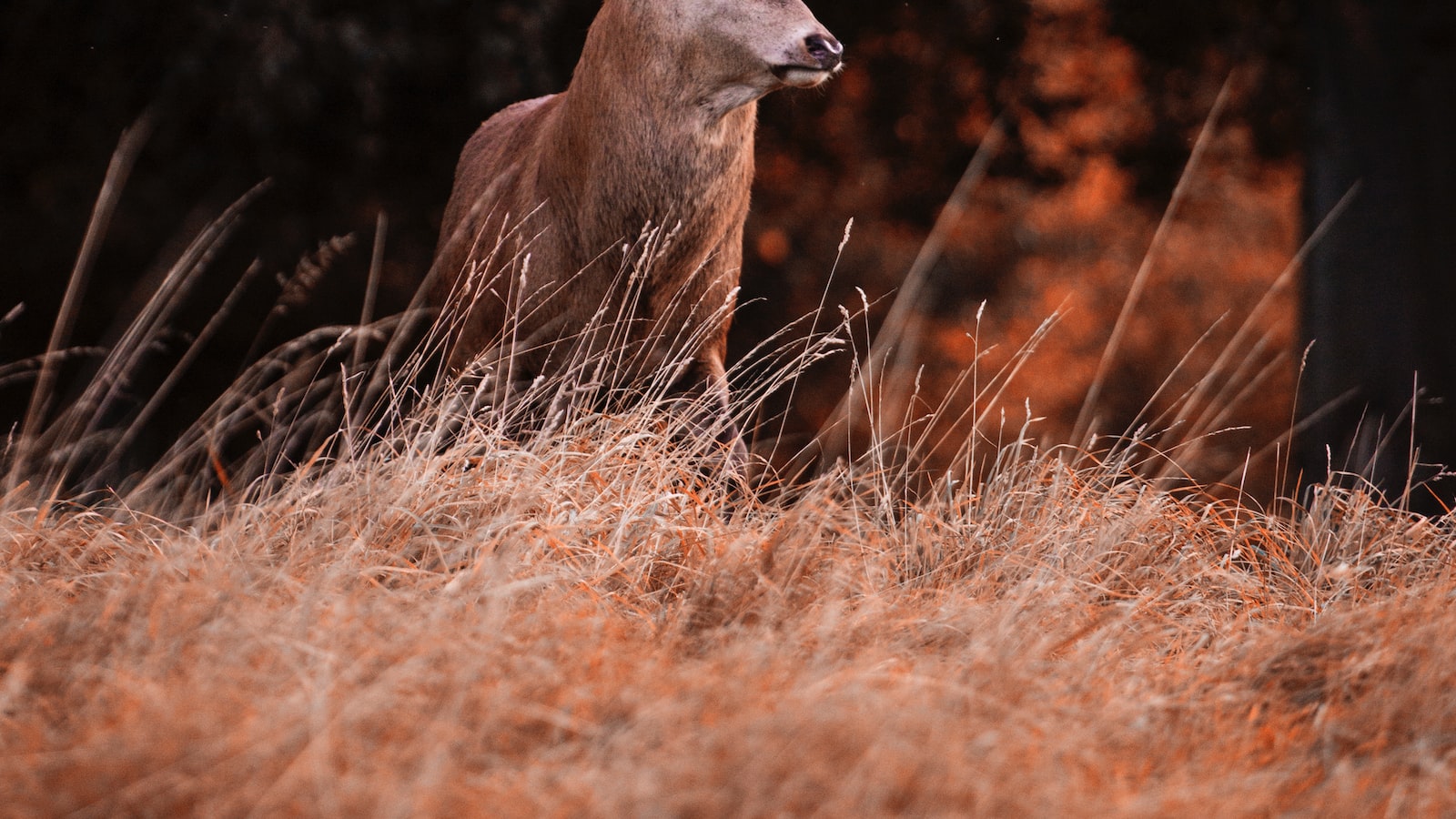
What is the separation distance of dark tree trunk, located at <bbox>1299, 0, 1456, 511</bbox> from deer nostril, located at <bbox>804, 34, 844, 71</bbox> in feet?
8.05

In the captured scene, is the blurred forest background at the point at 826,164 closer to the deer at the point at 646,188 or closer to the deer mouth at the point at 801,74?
the deer at the point at 646,188

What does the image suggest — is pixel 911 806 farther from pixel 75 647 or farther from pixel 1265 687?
pixel 75 647

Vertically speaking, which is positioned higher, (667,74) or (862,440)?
(667,74)

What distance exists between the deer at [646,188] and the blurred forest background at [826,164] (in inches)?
57.8

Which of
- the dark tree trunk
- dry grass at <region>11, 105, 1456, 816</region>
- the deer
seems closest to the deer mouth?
the deer

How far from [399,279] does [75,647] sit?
4.48 meters

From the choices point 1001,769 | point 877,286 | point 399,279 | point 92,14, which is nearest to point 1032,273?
point 877,286

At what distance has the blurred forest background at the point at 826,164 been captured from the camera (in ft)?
18.9

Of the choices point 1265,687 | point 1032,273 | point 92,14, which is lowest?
point 1032,273

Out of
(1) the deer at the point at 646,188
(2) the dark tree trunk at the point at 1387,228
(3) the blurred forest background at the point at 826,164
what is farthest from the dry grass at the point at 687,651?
(3) the blurred forest background at the point at 826,164

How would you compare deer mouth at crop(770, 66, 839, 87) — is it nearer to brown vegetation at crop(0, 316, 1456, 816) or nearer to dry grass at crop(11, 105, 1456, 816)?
dry grass at crop(11, 105, 1456, 816)

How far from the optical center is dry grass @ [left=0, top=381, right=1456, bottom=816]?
5.17ft

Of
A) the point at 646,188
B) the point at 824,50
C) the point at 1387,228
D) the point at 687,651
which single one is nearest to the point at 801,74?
the point at 824,50

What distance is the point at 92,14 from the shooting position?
5.71 metres
